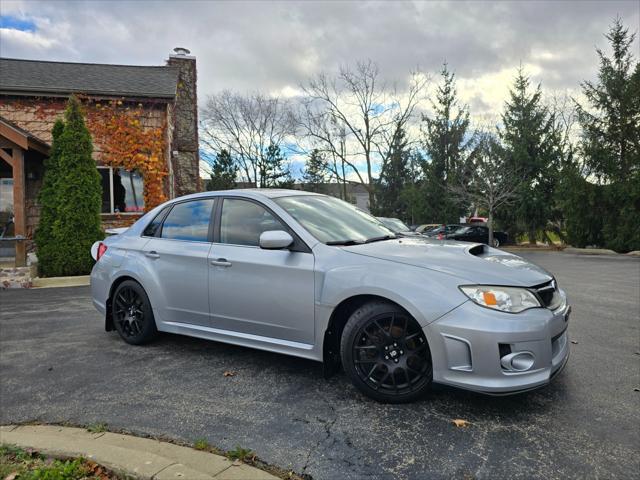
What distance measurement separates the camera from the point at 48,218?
31.6 feet

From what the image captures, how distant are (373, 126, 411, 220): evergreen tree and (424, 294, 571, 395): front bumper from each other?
34246 millimetres

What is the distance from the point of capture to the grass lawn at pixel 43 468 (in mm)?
2191

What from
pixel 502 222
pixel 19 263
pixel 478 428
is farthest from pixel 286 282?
pixel 502 222

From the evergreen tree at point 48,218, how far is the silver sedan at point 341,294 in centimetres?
620

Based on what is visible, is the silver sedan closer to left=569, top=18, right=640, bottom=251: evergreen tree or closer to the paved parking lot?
the paved parking lot

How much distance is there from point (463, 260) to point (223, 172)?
38977mm

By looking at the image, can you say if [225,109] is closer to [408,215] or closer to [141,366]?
[408,215]

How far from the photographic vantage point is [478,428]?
2725 mm

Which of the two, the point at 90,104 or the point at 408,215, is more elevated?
the point at 90,104

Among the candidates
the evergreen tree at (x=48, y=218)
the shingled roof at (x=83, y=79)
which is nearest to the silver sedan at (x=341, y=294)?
the evergreen tree at (x=48, y=218)

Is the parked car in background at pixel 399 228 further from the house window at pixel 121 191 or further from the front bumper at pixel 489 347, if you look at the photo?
the house window at pixel 121 191

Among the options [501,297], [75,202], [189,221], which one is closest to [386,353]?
[501,297]

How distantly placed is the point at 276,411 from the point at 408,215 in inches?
1353

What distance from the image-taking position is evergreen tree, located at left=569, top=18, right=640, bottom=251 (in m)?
21.6
